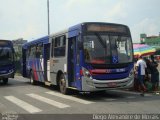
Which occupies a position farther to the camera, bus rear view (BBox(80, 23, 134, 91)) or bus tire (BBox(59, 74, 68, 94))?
bus tire (BBox(59, 74, 68, 94))

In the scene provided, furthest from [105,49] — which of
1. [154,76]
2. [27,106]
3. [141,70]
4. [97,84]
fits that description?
[27,106]

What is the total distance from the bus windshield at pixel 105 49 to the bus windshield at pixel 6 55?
1132 centimetres

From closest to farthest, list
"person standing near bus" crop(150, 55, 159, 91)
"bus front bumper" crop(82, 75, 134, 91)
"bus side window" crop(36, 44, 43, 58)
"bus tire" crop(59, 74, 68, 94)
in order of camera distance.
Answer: "bus front bumper" crop(82, 75, 134, 91) < "bus tire" crop(59, 74, 68, 94) < "person standing near bus" crop(150, 55, 159, 91) < "bus side window" crop(36, 44, 43, 58)

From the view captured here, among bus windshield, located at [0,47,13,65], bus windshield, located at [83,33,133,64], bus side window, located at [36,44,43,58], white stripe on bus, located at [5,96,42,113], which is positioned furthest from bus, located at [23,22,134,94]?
bus windshield, located at [0,47,13,65]

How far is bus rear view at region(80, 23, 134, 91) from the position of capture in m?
14.5

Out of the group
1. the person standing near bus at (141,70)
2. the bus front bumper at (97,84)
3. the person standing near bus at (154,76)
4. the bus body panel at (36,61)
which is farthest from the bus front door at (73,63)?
the bus body panel at (36,61)

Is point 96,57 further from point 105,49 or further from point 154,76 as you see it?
point 154,76

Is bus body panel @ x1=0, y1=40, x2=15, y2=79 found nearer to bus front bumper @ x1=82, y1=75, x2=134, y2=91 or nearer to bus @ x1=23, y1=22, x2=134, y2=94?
bus @ x1=23, y1=22, x2=134, y2=94

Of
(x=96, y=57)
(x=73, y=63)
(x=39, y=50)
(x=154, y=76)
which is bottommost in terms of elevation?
(x=154, y=76)

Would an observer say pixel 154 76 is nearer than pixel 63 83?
No

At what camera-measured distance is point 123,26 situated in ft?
51.1

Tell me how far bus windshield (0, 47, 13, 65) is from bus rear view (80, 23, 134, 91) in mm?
11269

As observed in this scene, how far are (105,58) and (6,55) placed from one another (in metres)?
11.8

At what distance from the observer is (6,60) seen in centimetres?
2481
